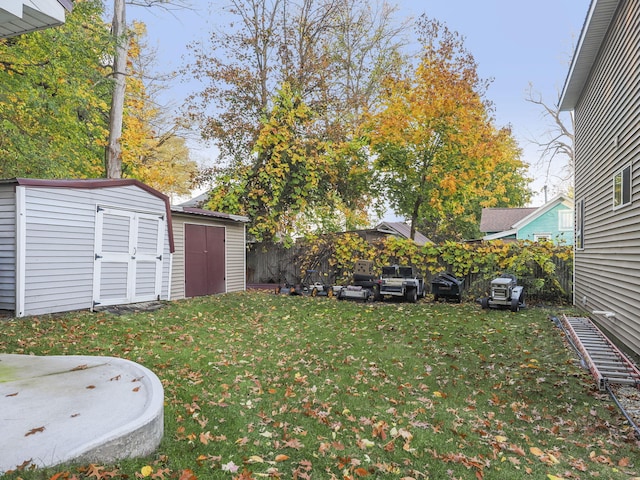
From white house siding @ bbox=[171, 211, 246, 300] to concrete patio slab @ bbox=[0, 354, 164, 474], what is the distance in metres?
6.90

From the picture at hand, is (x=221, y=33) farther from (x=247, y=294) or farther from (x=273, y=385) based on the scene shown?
(x=273, y=385)

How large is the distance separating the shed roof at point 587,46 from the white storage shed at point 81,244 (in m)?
9.74

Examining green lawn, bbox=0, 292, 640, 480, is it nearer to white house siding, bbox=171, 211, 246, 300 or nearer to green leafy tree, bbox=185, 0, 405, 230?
white house siding, bbox=171, 211, 246, 300

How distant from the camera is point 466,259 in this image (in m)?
12.8

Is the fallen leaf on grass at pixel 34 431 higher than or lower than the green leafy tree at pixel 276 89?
lower

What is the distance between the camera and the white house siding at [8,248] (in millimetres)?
7508

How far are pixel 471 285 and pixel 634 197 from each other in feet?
22.2

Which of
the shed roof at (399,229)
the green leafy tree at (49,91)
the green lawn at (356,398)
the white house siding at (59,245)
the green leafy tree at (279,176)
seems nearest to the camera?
the green lawn at (356,398)

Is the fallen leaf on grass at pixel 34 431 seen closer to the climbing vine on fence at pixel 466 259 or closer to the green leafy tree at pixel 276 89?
the climbing vine on fence at pixel 466 259

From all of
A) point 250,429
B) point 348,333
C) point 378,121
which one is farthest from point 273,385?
point 378,121

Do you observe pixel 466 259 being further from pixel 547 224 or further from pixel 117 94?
pixel 547 224

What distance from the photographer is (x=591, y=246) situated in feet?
30.3

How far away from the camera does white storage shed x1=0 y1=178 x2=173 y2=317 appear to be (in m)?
7.53

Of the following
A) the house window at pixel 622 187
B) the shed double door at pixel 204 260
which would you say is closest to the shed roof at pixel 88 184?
the shed double door at pixel 204 260
